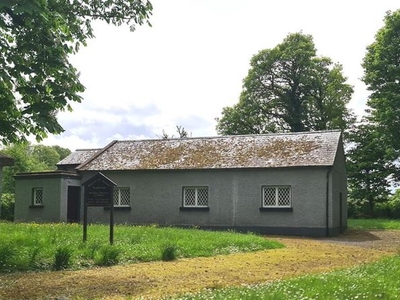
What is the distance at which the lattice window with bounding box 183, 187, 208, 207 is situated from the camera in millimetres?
27906

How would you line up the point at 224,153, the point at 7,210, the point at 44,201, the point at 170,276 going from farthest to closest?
the point at 7,210 < the point at 44,201 < the point at 224,153 < the point at 170,276

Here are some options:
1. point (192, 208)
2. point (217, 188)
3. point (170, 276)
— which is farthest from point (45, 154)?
point (170, 276)

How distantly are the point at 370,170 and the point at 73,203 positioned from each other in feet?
81.8

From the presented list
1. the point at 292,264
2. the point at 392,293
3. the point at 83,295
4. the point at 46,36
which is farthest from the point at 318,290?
the point at 46,36

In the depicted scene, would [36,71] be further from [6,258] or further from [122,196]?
[122,196]

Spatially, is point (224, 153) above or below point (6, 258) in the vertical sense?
above

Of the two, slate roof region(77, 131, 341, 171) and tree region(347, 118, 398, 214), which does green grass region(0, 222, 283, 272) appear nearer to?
slate roof region(77, 131, 341, 171)

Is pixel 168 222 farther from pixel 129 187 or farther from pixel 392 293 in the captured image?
pixel 392 293

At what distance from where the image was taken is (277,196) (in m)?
26.4

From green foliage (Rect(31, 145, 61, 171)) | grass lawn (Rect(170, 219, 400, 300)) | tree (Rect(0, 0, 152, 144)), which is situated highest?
green foliage (Rect(31, 145, 61, 171))

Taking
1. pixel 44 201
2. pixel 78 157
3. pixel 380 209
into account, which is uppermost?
pixel 78 157

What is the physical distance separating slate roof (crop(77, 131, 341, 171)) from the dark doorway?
58.7 inches

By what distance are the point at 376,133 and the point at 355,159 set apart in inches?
134

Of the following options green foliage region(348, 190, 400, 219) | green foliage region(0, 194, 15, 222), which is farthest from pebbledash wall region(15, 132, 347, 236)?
green foliage region(348, 190, 400, 219)
